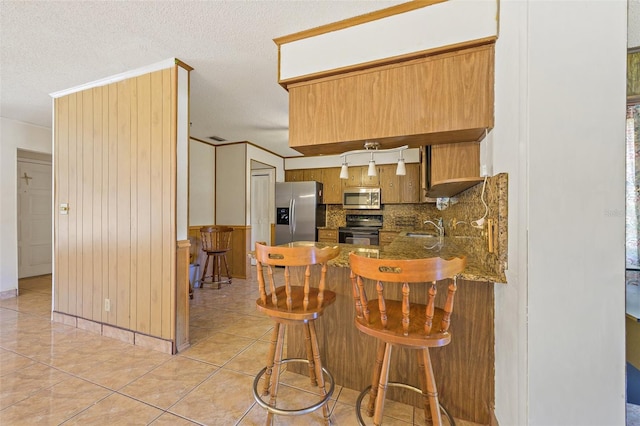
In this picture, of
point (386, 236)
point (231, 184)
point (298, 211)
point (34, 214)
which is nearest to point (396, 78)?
point (386, 236)

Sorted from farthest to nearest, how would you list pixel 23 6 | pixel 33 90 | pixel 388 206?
pixel 388 206
pixel 33 90
pixel 23 6

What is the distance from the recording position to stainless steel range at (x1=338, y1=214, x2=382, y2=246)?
16.3ft

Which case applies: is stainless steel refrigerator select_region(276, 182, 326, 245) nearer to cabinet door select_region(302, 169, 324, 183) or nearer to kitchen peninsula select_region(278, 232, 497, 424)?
cabinet door select_region(302, 169, 324, 183)

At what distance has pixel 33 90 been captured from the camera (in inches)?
111

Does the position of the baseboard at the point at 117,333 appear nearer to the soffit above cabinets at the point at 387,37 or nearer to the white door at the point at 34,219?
the soffit above cabinets at the point at 387,37

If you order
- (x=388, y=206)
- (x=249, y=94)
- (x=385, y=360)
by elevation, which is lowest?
(x=385, y=360)

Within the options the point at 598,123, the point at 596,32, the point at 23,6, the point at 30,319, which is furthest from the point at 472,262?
the point at 30,319

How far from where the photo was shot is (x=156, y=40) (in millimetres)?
1972

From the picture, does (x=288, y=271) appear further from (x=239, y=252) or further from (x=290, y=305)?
(x=239, y=252)

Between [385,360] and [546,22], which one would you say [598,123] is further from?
[385,360]

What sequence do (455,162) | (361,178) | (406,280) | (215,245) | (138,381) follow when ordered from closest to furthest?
(406,280), (138,381), (455,162), (215,245), (361,178)

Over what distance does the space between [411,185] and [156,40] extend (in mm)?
4271

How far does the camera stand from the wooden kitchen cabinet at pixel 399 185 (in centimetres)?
489

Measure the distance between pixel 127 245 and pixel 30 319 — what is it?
1.72 m
